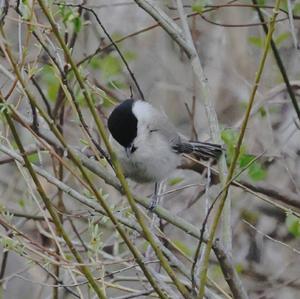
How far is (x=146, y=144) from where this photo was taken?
323cm

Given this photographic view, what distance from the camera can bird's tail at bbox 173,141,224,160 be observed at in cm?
277

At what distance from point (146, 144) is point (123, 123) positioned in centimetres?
30

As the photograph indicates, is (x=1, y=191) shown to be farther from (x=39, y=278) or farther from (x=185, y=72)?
(x=185, y=72)

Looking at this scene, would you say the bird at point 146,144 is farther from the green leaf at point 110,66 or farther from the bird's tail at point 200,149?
the green leaf at point 110,66

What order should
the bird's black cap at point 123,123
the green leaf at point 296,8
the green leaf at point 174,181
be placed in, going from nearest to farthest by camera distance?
the bird's black cap at point 123,123 < the green leaf at point 296,8 < the green leaf at point 174,181

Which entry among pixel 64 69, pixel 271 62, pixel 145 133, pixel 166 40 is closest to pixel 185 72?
pixel 166 40

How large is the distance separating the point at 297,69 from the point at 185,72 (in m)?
1.14

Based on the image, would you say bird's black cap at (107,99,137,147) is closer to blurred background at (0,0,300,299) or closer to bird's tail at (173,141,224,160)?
blurred background at (0,0,300,299)

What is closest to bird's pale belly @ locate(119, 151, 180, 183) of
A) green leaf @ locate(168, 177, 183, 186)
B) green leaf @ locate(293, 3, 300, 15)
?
green leaf @ locate(168, 177, 183, 186)

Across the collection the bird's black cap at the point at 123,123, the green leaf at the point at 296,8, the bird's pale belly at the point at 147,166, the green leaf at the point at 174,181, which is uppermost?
the green leaf at the point at 296,8

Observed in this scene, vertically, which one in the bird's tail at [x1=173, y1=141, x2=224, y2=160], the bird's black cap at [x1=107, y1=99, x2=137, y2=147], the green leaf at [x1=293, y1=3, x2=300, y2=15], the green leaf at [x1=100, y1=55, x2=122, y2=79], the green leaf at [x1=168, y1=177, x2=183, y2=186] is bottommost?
the green leaf at [x1=168, y1=177, x2=183, y2=186]

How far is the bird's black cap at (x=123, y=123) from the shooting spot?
2939 millimetres

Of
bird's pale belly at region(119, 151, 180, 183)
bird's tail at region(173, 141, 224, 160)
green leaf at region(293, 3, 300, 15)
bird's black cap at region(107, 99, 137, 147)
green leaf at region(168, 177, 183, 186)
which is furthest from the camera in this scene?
green leaf at region(168, 177, 183, 186)

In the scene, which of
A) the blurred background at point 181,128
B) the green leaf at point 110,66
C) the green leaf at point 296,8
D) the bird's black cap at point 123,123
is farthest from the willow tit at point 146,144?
the green leaf at point 296,8
